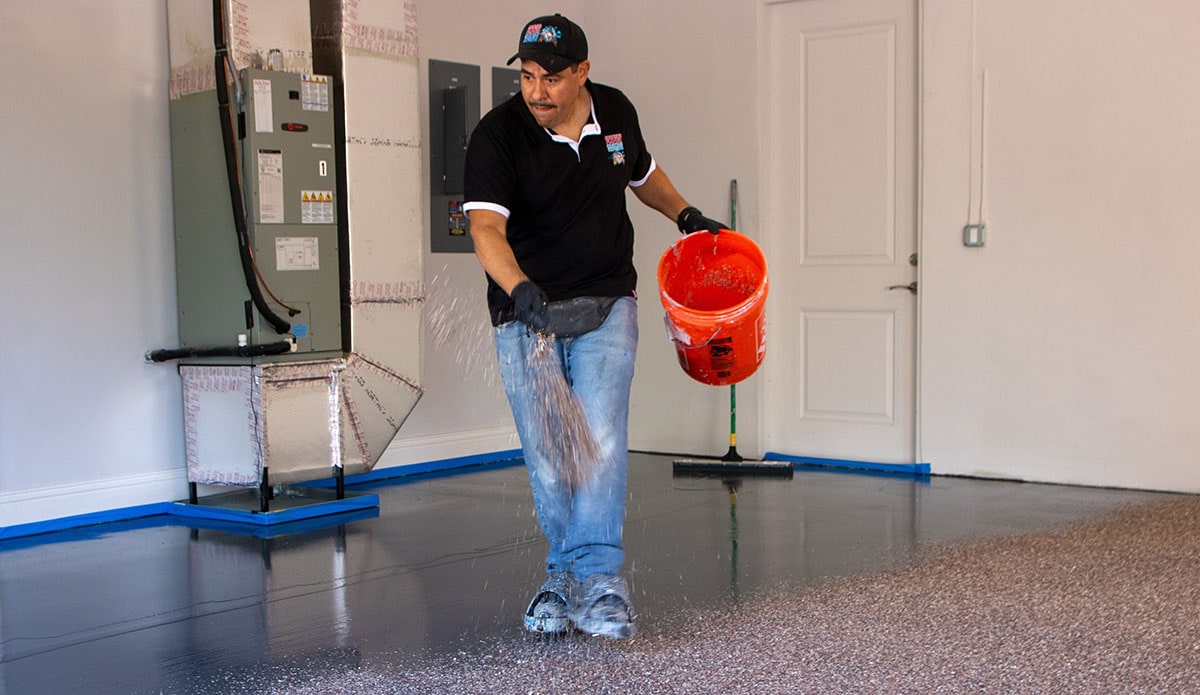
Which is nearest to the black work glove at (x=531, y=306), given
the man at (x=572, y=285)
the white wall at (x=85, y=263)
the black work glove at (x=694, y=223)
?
the man at (x=572, y=285)

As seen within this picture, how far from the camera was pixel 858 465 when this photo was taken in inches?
255

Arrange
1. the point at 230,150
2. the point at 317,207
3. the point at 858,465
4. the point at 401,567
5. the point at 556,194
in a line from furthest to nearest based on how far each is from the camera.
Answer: the point at 858,465 < the point at 317,207 < the point at 230,150 < the point at 401,567 < the point at 556,194

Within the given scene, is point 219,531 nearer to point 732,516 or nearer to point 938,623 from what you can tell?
point 732,516

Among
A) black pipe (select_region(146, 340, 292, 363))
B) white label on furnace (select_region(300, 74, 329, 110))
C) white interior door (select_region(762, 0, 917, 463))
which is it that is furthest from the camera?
white interior door (select_region(762, 0, 917, 463))

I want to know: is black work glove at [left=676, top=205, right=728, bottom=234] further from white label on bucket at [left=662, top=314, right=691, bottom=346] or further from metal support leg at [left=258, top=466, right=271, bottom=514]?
metal support leg at [left=258, top=466, right=271, bottom=514]

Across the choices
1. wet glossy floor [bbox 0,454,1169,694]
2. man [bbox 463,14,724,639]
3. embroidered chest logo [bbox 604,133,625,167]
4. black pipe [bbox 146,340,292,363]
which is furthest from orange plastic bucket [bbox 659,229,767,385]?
black pipe [bbox 146,340,292,363]

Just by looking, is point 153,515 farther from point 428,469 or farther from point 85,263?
point 428,469

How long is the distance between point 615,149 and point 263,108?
2.35m

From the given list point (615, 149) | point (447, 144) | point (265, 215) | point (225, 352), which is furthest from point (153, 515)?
point (615, 149)

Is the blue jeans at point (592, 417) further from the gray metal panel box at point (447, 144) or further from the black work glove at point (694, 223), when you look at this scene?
the gray metal panel box at point (447, 144)

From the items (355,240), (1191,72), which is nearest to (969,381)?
(1191,72)

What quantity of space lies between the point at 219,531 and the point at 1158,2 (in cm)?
455

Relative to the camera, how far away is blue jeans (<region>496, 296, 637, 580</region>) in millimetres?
3145

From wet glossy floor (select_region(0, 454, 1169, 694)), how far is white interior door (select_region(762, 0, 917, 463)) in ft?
2.02
